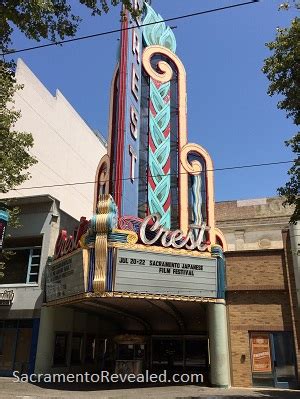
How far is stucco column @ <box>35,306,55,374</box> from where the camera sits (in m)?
20.4

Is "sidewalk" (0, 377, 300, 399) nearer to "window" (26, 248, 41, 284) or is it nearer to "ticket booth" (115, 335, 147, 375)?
"ticket booth" (115, 335, 147, 375)

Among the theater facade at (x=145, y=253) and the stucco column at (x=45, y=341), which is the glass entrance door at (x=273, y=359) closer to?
the theater facade at (x=145, y=253)

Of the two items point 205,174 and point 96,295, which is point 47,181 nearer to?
point 205,174

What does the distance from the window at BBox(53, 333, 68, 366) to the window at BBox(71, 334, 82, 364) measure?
0.84 metres

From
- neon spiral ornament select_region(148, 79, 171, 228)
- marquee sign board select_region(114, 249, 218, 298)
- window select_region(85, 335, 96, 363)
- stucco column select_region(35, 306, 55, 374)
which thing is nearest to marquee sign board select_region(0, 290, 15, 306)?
stucco column select_region(35, 306, 55, 374)

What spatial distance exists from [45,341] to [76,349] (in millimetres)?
3725

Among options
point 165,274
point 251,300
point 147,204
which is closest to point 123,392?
point 165,274

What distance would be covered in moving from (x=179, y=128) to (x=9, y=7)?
18.3 metres

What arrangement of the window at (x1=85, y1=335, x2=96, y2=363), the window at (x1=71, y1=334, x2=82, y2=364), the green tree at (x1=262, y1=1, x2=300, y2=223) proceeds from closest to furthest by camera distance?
the green tree at (x1=262, y1=1, x2=300, y2=223) < the window at (x1=71, y1=334, x2=82, y2=364) < the window at (x1=85, y1=335, x2=96, y2=363)

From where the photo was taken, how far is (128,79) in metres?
24.1

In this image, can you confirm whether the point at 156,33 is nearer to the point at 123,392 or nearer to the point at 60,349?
the point at 60,349

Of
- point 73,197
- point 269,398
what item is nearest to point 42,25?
point 269,398

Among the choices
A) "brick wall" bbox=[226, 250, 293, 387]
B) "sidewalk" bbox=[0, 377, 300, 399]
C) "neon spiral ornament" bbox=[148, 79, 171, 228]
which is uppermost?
"neon spiral ornament" bbox=[148, 79, 171, 228]

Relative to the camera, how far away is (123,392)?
55.4 feet
